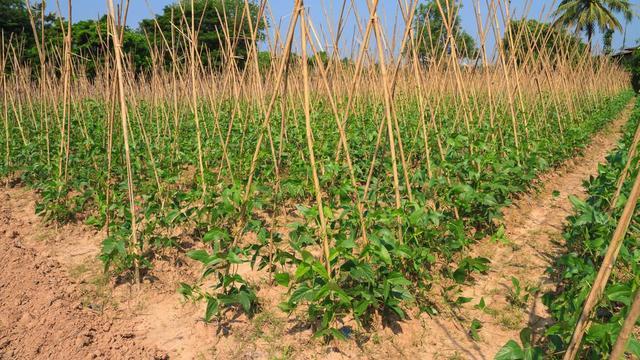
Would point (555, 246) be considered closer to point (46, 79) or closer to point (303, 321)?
point (303, 321)

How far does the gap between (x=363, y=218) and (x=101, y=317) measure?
1506 mm

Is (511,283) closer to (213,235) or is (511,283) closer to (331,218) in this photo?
(331,218)

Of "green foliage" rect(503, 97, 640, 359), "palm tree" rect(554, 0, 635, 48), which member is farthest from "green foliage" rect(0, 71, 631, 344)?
"palm tree" rect(554, 0, 635, 48)

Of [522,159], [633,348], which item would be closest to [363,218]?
[633,348]

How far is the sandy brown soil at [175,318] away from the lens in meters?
1.94

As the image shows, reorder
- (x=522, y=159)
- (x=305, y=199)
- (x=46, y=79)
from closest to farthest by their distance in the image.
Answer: (x=305, y=199), (x=522, y=159), (x=46, y=79)

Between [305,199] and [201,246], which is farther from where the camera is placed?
[305,199]

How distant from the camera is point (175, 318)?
2.25m

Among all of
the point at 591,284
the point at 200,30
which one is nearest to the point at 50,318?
the point at 591,284

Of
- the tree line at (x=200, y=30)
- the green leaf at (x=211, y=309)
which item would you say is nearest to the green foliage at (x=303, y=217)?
the green leaf at (x=211, y=309)

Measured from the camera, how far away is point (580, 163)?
5.97 m

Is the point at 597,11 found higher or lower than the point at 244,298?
higher

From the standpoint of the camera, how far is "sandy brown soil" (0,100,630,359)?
6.37 feet

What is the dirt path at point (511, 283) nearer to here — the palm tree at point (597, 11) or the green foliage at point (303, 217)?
the green foliage at point (303, 217)
